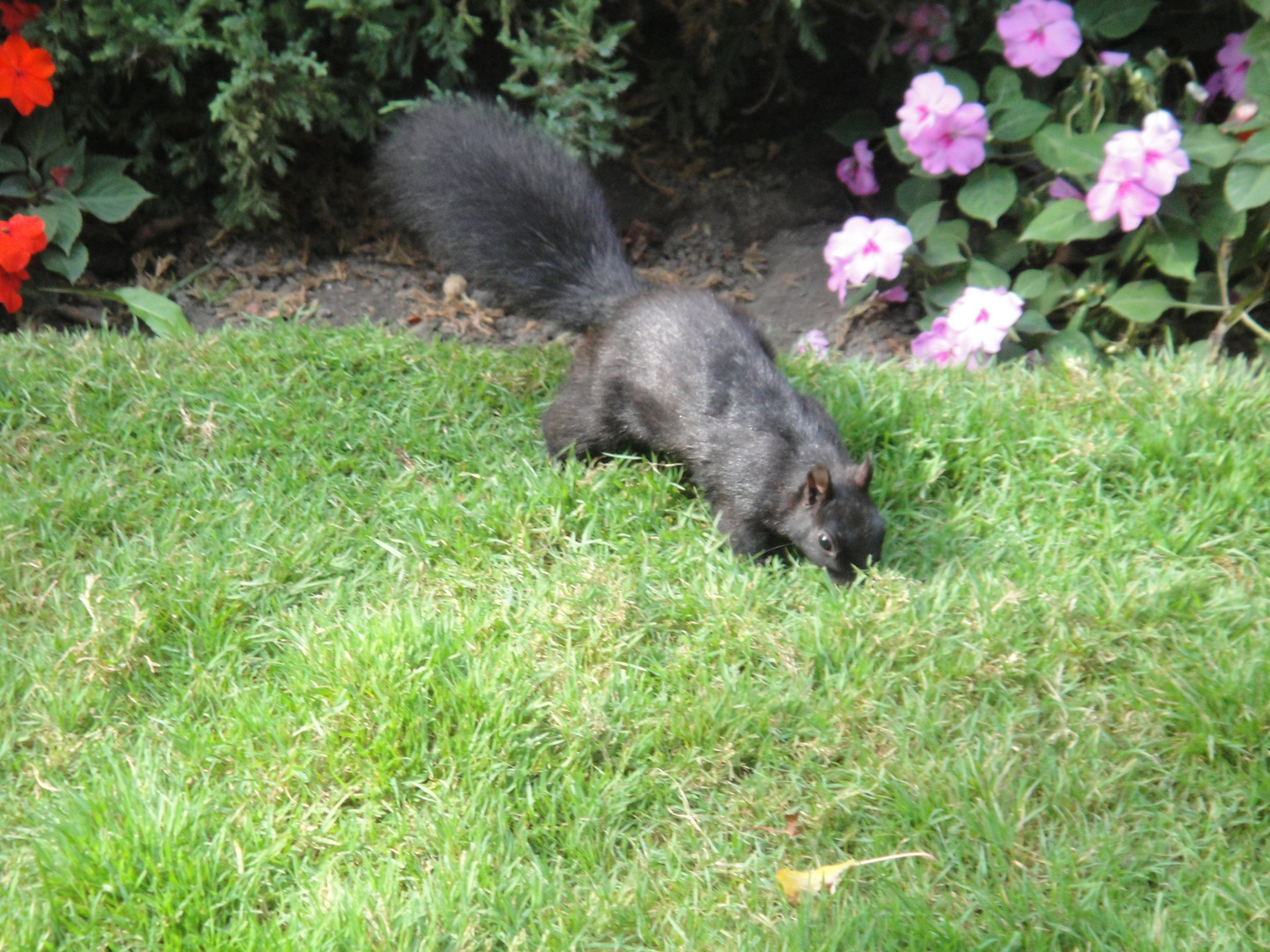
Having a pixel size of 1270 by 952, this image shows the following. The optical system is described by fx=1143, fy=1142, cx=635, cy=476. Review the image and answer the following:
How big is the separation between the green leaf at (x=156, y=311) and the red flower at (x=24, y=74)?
25.4 inches

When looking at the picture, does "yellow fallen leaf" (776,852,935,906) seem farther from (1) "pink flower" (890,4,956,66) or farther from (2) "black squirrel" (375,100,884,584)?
(1) "pink flower" (890,4,956,66)

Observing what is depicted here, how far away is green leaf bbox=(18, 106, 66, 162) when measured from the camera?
3.89 meters

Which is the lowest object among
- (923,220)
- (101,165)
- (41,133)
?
(923,220)

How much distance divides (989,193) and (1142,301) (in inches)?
24.5

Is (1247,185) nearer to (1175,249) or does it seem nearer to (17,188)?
(1175,249)

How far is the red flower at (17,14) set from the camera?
3723 mm

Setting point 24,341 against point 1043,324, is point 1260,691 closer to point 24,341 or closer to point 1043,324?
point 1043,324

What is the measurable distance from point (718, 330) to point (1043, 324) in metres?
1.29

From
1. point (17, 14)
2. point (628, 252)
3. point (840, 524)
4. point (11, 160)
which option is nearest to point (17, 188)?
point (11, 160)

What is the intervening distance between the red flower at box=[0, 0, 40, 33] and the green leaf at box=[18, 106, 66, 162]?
27 centimetres

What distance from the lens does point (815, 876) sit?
2062 mm

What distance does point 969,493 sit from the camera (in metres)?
3.12

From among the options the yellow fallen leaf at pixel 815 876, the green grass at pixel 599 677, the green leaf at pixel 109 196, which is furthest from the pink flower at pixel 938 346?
the green leaf at pixel 109 196

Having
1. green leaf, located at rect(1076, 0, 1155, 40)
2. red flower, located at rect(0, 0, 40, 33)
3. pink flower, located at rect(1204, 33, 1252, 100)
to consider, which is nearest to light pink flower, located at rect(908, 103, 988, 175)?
green leaf, located at rect(1076, 0, 1155, 40)
